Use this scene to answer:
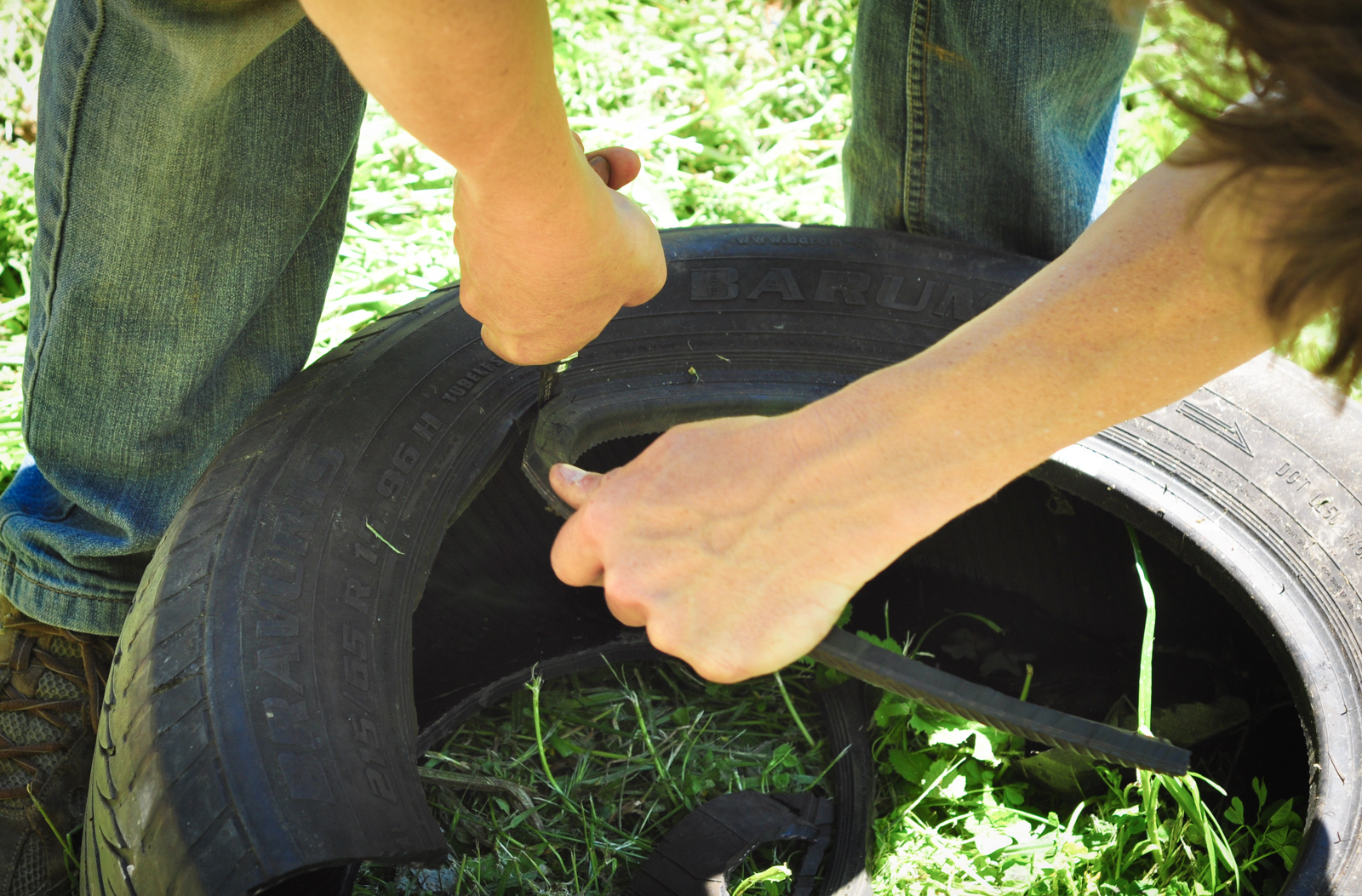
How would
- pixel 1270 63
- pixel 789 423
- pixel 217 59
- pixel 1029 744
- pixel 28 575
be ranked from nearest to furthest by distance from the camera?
pixel 1270 63
pixel 789 423
pixel 217 59
pixel 28 575
pixel 1029 744

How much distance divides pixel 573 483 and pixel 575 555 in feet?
0.31

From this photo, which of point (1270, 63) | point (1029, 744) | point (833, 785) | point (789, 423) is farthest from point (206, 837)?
point (1029, 744)

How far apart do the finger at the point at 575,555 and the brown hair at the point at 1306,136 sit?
0.58 meters

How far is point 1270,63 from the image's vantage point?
708 mm

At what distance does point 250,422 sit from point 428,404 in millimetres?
213

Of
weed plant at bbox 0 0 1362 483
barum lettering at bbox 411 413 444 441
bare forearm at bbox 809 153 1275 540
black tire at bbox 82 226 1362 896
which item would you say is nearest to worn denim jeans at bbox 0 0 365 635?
black tire at bbox 82 226 1362 896

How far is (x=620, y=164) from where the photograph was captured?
4.07 feet

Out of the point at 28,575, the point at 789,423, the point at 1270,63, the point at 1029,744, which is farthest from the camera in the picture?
the point at 1029,744

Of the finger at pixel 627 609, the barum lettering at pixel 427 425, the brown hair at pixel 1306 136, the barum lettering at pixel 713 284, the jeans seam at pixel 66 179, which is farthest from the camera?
the barum lettering at pixel 713 284

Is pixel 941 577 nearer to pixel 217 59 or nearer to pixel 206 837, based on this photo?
pixel 206 837

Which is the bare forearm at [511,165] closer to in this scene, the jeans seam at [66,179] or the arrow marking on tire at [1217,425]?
the jeans seam at [66,179]

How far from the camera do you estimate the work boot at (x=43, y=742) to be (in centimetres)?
134

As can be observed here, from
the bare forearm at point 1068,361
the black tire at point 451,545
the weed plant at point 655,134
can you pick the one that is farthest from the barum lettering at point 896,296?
the weed plant at point 655,134

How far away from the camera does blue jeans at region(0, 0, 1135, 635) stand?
46.1 inches
